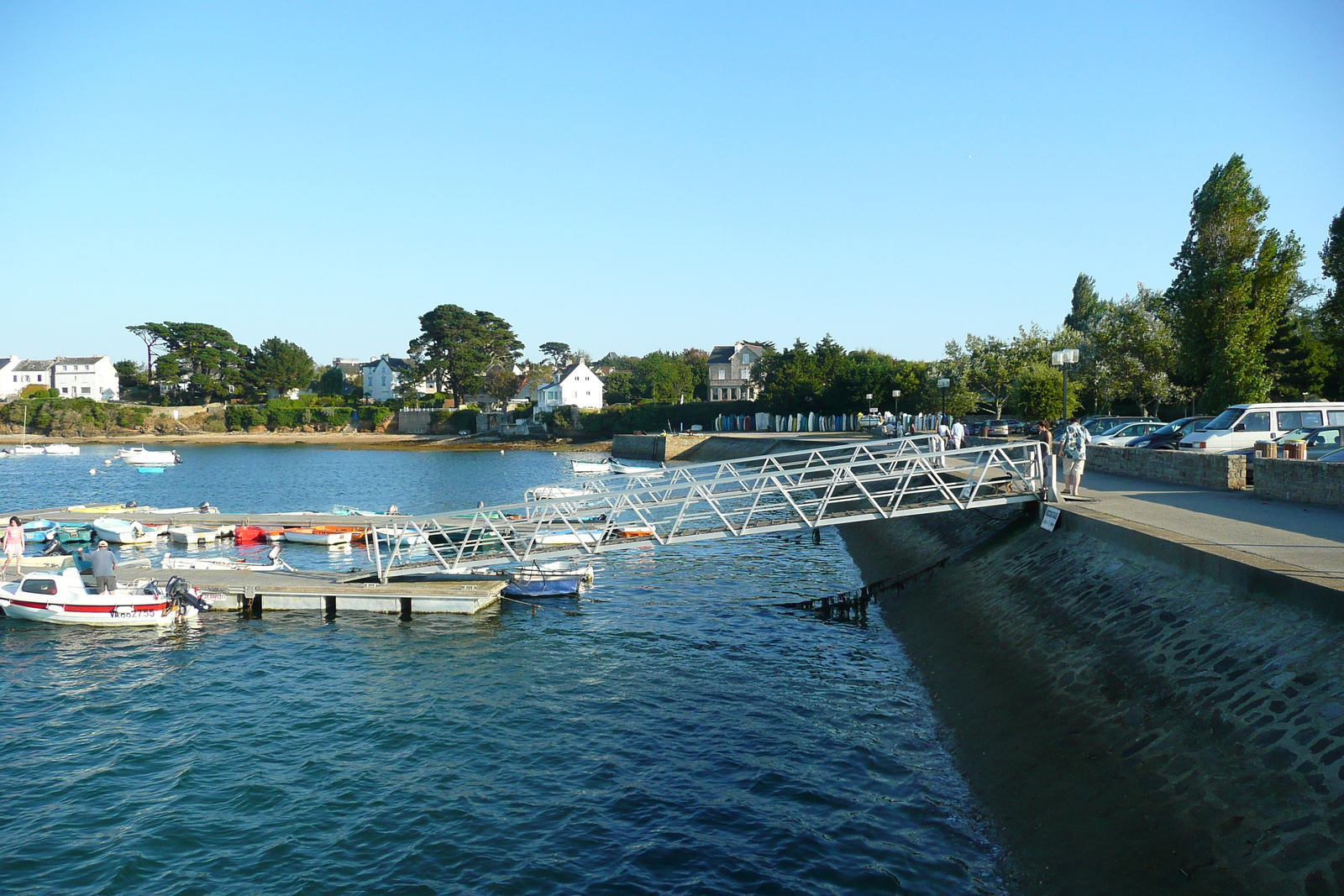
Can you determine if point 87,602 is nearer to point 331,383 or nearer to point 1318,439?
point 1318,439

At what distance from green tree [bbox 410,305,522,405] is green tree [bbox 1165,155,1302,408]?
108760mm

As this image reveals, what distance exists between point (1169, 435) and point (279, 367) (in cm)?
14607

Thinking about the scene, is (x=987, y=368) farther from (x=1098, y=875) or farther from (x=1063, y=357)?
(x=1098, y=875)

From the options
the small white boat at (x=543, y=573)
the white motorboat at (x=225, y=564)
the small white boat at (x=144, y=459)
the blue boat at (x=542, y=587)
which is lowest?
the blue boat at (x=542, y=587)

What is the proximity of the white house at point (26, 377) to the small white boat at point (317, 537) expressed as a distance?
513ft

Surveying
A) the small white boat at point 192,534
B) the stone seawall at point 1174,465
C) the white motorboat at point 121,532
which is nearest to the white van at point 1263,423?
the stone seawall at point 1174,465

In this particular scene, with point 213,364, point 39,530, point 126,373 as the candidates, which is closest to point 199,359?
point 213,364

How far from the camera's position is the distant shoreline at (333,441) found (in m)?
111

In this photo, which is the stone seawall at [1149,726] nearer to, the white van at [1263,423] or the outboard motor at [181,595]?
the white van at [1263,423]

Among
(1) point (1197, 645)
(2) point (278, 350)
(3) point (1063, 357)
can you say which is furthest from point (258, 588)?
(2) point (278, 350)

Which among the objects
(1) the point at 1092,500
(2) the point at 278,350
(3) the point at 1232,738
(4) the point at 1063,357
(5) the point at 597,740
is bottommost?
(5) the point at 597,740

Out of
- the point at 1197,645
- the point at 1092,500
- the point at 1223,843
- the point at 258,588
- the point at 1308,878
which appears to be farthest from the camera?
the point at 258,588

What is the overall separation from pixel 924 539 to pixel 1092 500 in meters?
7.32

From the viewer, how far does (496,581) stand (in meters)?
23.7
